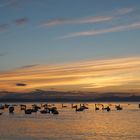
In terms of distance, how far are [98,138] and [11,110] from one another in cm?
8449

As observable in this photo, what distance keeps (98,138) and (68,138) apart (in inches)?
168

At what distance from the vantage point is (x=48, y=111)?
423 feet

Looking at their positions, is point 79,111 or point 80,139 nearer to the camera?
point 80,139

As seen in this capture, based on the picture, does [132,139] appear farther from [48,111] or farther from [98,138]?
[48,111]

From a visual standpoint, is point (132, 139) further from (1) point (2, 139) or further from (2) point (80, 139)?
(1) point (2, 139)

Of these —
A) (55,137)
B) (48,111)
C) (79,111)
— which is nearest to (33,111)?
(48,111)

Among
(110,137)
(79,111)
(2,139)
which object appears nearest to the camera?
(2,139)

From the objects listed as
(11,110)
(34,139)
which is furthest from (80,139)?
(11,110)

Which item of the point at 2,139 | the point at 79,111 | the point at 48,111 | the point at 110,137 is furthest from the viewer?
the point at 79,111

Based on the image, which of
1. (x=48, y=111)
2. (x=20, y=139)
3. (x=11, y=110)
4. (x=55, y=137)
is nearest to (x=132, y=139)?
(x=55, y=137)

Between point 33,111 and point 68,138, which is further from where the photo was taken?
point 33,111

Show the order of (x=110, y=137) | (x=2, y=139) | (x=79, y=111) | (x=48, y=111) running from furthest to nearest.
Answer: (x=79, y=111)
(x=48, y=111)
(x=110, y=137)
(x=2, y=139)

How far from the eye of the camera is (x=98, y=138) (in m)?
56.2

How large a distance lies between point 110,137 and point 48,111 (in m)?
73.0
